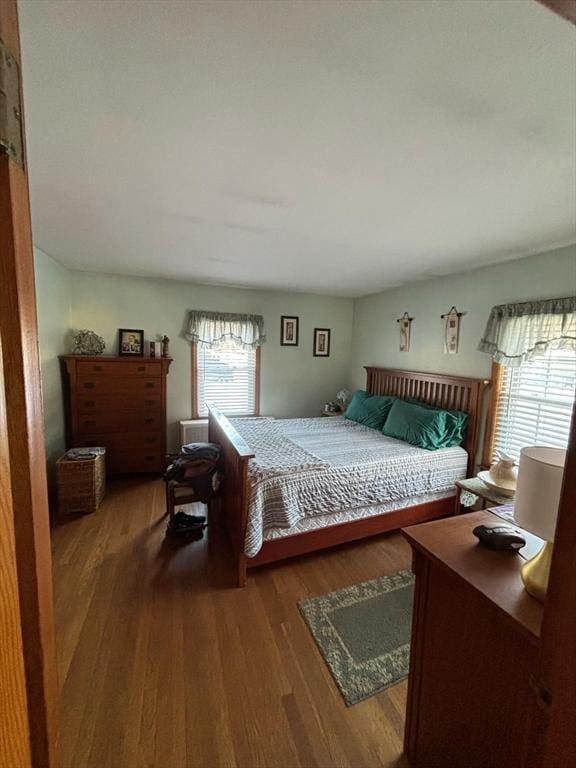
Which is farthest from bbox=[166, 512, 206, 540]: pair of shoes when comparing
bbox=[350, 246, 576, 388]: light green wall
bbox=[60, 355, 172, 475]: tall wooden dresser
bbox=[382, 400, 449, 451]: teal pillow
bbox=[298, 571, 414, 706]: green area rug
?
bbox=[350, 246, 576, 388]: light green wall

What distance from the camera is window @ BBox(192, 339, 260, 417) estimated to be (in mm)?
4285

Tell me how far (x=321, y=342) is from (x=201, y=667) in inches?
155

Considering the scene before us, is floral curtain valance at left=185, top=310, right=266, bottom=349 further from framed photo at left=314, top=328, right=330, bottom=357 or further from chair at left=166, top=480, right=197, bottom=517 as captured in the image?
chair at left=166, top=480, right=197, bottom=517

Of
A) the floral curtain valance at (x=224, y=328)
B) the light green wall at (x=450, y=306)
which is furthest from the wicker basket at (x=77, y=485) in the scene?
the light green wall at (x=450, y=306)

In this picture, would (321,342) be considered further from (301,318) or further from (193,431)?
(193,431)

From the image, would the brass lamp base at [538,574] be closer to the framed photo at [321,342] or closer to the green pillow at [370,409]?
the green pillow at [370,409]

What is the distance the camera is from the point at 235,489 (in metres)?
2.30

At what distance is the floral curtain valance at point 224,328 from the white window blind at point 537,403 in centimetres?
286

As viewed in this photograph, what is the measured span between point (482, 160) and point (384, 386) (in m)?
3.00

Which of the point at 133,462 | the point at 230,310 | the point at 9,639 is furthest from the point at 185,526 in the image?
the point at 230,310

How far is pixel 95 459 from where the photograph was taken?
10.1ft

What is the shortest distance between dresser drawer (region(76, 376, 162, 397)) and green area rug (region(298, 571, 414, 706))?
Answer: 107 inches

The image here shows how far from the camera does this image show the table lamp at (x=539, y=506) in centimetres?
93

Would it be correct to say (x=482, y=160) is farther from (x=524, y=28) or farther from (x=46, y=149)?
(x=46, y=149)
